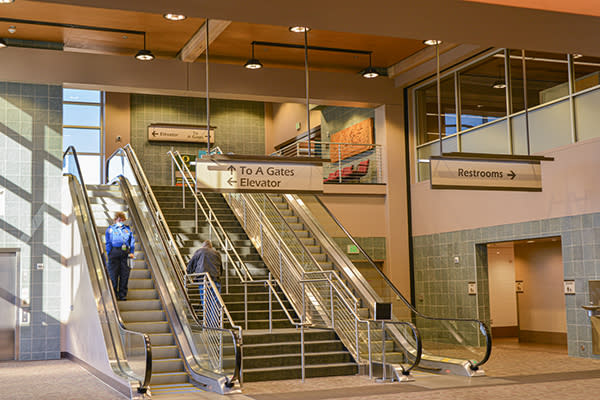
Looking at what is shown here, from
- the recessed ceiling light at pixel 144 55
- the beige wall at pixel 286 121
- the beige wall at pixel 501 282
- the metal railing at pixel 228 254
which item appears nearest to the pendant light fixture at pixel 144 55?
the recessed ceiling light at pixel 144 55

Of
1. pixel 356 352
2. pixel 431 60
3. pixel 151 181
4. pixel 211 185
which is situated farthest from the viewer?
pixel 151 181

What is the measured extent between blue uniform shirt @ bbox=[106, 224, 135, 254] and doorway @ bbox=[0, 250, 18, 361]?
3.38 meters

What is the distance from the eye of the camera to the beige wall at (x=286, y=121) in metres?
20.8

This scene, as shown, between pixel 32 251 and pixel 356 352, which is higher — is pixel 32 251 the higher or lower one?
the higher one

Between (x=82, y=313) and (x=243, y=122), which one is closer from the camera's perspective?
(x=82, y=313)

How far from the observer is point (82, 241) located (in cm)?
1213

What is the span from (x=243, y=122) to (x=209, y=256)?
39.7 ft

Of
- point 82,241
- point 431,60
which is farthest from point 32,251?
point 431,60

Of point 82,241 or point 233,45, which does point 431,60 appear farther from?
point 82,241

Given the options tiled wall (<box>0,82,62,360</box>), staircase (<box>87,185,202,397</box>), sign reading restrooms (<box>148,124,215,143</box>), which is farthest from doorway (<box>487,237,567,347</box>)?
sign reading restrooms (<box>148,124,215,143</box>)

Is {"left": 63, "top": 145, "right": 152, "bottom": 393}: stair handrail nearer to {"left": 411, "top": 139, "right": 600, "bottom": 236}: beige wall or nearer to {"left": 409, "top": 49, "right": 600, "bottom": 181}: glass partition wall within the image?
{"left": 409, "top": 49, "right": 600, "bottom": 181}: glass partition wall

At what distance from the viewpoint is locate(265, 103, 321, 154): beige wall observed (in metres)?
20.8

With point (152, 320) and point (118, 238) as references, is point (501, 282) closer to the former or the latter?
point (152, 320)

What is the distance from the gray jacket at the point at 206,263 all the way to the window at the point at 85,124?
10.5 metres
